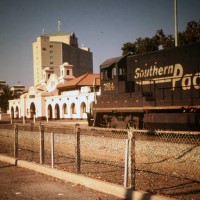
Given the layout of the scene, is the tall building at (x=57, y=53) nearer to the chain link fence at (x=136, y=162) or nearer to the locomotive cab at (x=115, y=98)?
the locomotive cab at (x=115, y=98)

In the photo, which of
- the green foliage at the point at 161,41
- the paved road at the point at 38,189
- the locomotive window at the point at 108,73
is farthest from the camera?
the green foliage at the point at 161,41

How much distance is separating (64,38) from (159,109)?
A: 122 m

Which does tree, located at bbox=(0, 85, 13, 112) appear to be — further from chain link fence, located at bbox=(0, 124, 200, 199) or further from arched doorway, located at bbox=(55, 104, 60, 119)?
chain link fence, located at bbox=(0, 124, 200, 199)

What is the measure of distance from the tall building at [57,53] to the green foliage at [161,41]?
85590mm

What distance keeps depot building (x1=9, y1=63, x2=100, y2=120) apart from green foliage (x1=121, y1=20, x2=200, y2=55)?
7114mm

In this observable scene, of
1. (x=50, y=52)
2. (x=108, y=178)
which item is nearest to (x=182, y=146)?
(x=108, y=178)

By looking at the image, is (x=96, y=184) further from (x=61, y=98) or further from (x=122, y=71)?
(x=61, y=98)

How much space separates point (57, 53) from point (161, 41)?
9730 centimetres

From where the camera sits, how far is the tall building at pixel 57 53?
124250mm

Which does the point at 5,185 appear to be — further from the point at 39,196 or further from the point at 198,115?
the point at 198,115

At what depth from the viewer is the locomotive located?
15.8 m

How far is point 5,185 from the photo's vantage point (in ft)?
22.9

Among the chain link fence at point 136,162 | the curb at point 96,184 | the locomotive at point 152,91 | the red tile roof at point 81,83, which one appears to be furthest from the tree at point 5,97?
the curb at point 96,184

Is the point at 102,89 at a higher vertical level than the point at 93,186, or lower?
higher
